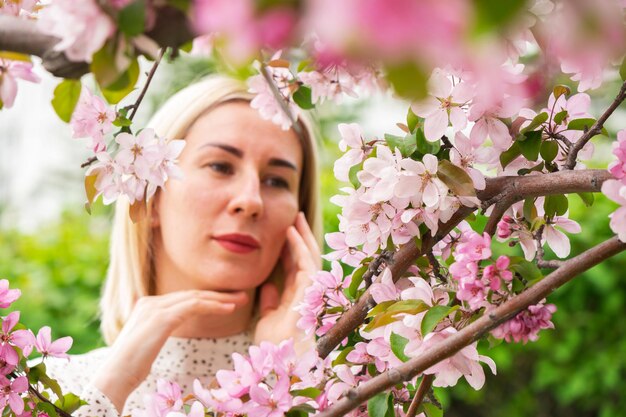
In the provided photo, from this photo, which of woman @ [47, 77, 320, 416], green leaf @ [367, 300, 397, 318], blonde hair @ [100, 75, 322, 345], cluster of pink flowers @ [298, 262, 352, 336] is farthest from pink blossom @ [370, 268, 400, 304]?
blonde hair @ [100, 75, 322, 345]

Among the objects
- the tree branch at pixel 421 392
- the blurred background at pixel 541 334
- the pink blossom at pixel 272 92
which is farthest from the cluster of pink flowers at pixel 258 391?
the blurred background at pixel 541 334

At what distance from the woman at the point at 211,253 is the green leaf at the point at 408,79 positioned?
1363 mm

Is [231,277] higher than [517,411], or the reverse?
[231,277]

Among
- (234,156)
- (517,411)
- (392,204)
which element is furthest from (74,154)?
(392,204)

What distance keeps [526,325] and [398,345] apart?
0.15 meters

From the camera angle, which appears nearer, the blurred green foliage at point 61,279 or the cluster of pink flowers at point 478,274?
the cluster of pink flowers at point 478,274

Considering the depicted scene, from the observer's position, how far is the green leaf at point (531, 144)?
2.85 feet

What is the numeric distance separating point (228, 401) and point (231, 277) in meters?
1.07

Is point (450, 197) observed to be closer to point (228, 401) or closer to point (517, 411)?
point (228, 401)

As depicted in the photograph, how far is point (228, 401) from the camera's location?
0.77m

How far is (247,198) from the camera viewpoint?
69.7 inches

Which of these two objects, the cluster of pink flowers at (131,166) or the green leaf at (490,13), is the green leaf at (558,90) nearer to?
the cluster of pink flowers at (131,166)

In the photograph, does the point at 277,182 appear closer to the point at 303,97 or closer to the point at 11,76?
the point at 303,97

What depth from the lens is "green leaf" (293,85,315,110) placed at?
3.85 feet
